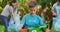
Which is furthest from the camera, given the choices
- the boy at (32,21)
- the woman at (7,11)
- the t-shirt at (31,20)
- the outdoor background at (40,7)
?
the outdoor background at (40,7)

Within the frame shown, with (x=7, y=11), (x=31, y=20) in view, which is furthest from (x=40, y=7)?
(x=31, y=20)

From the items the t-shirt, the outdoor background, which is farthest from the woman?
the t-shirt

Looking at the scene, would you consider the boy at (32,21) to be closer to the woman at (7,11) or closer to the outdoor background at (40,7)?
the woman at (7,11)

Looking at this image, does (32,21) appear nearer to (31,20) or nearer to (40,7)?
(31,20)

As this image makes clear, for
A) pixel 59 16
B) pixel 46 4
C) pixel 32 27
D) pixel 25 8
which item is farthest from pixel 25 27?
pixel 46 4

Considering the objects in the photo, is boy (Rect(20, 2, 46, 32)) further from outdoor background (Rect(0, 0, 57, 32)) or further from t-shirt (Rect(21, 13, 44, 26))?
outdoor background (Rect(0, 0, 57, 32))

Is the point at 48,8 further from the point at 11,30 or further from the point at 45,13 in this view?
the point at 11,30

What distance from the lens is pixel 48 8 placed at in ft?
20.2

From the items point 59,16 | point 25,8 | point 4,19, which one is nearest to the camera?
point 59,16

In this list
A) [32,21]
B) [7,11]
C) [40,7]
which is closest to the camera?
[32,21]

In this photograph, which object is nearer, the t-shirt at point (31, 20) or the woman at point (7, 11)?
the t-shirt at point (31, 20)

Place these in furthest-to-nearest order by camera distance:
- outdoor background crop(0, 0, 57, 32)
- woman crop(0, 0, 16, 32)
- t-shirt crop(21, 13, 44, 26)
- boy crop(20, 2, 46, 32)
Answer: outdoor background crop(0, 0, 57, 32) < woman crop(0, 0, 16, 32) < t-shirt crop(21, 13, 44, 26) < boy crop(20, 2, 46, 32)

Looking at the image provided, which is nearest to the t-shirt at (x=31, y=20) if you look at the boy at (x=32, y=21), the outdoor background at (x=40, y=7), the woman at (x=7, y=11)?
the boy at (x=32, y=21)

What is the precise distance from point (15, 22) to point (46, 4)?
1.35 metres
